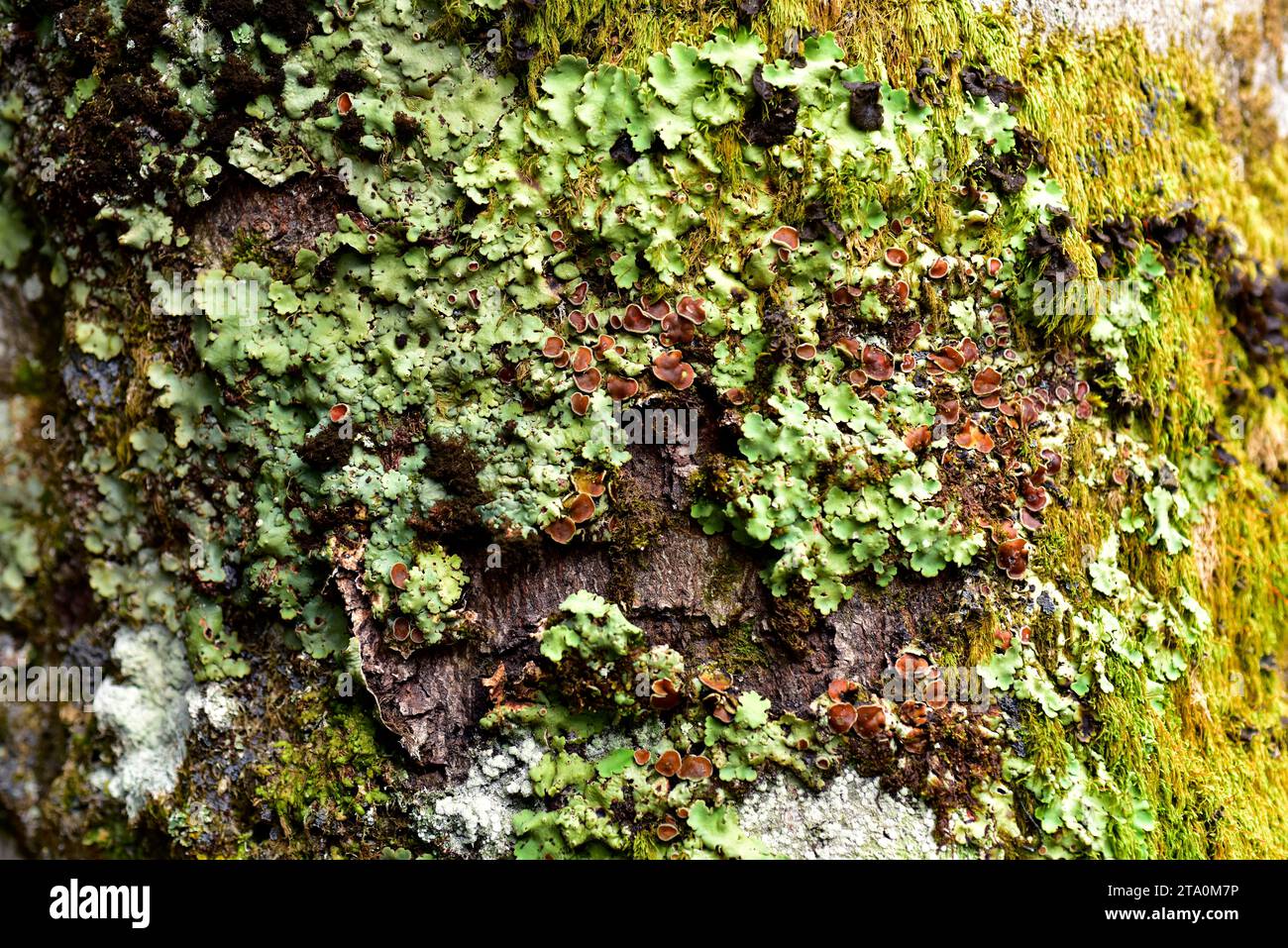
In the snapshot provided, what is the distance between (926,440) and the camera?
8.03 ft

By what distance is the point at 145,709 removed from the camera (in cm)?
280

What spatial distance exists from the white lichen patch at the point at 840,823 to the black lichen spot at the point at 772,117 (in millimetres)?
1802

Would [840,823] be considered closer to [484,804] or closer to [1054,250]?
[484,804]

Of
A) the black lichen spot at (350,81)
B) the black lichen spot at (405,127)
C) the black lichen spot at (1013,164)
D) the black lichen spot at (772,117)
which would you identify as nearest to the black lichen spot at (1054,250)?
the black lichen spot at (1013,164)

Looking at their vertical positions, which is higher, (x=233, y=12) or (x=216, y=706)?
(x=233, y=12)

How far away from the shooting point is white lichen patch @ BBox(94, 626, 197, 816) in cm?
275

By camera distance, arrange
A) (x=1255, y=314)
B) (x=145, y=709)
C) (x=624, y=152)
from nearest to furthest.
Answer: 1. (x=624, y=152)
2. (x=145, y=709)
3. (x=1255, y=314)

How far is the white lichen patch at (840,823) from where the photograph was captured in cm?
230

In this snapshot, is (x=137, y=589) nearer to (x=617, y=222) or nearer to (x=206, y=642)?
(x=206, y=642)

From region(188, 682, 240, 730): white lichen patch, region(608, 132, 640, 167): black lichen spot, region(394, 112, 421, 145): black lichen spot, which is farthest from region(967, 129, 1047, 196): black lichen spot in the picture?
region(188, 682, 240, 730): white lichen patch

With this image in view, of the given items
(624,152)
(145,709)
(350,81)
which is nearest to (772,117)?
(624,152)

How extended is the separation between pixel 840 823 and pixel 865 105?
1.99 metres
